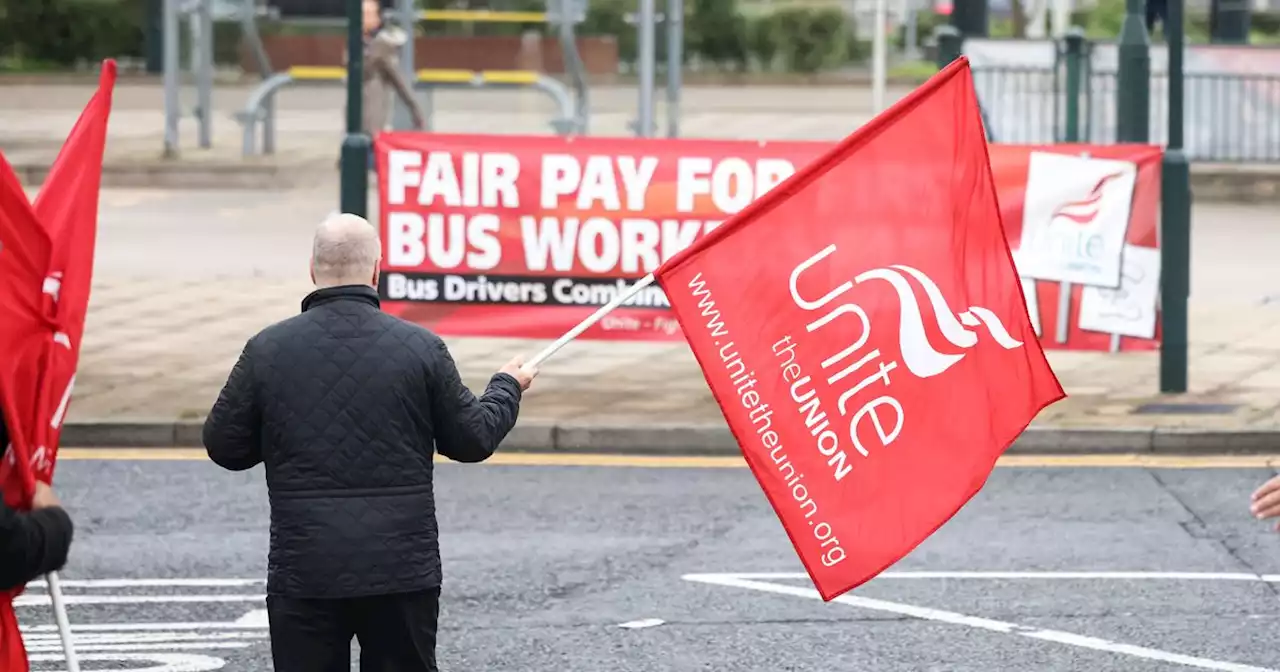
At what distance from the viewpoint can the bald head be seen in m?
5.17

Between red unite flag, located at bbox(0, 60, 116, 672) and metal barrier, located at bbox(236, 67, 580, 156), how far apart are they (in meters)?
16.4

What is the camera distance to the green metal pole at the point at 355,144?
12.4 metres

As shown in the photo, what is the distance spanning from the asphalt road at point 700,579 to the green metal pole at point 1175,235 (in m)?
1.50

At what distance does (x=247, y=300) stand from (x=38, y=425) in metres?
10.5

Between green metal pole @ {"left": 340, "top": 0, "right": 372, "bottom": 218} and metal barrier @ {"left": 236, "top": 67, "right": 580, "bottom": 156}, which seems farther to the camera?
metal barrier @ {"left": 236, "top": 67, "right": 580, "bottom": 156}

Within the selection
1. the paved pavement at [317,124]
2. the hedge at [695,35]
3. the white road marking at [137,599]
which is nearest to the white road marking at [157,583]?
A: the white road marking at [137,599]

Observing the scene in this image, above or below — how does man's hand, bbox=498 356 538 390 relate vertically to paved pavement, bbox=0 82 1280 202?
above

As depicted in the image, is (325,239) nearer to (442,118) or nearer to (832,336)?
(832,336)

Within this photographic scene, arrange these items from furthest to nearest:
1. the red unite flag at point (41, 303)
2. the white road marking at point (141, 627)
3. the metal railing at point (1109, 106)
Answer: the metal railing at point (1109, 106) → the white road marking at point (141, 627) → the red unite flag at point (41, 303)

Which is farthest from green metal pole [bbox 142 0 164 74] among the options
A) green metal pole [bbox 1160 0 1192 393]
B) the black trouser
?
the black trouser

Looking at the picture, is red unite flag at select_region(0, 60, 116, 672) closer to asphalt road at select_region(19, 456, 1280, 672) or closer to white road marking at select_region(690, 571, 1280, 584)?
asphalt road at select_region(19, 456, 1280, 672)

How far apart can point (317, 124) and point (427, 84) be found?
17.9 ft

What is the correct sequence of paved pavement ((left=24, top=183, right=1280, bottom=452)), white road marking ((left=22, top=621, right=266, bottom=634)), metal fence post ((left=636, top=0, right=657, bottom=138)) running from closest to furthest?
white road marking ((left=22, top=621, right=266, bottom=634)), paved pavement ((left=24, top=183, right=1280, bottom=452)), metal fence post ((left=636, top=0, right=657, bottom=138))

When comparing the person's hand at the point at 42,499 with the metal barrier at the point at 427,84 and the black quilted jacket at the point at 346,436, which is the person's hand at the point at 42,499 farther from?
the metal barrier at the point at 427,84
